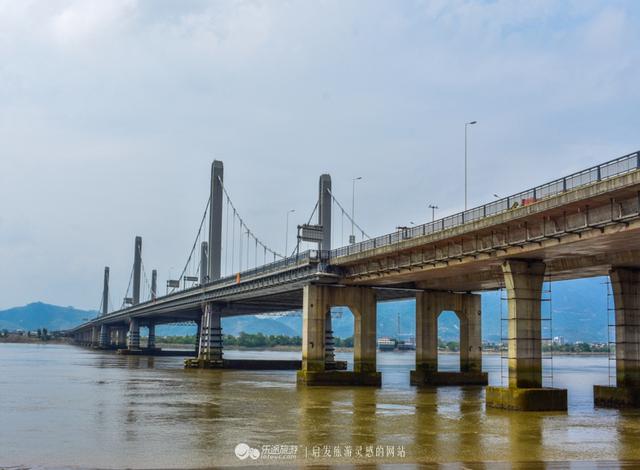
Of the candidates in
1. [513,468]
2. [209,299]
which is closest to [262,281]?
[209,299]

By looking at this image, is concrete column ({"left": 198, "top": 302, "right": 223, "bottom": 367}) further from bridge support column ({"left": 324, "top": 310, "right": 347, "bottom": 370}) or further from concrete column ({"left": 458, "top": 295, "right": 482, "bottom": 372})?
concrete column ({"left": 458, "top": 295, "right": 482, "bottom": 372})

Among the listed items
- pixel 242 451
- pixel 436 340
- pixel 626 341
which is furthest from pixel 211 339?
pixel 242 451

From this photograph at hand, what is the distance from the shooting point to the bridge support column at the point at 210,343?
117000mm

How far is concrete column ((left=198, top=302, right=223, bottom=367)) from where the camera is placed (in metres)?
119

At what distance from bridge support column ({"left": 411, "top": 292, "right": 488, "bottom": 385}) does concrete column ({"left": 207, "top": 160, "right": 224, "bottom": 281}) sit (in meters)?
55.9

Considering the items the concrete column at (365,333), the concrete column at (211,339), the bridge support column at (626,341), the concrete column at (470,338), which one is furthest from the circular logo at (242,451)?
the concrete column at (211,339)

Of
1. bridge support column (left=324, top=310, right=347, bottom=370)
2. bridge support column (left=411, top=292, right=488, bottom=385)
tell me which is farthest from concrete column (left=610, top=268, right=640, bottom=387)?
bridge support column (left=324, top=310, right=347, bottom=370)

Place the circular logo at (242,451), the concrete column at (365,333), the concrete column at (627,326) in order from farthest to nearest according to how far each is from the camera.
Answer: the concrete column at (365,333)
the concrete column at (627,326)
the circular logo at (242,451)

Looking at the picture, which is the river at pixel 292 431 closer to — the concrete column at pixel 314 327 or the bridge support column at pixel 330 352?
the concrete column at pixel 314 327

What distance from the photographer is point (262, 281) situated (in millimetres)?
96250

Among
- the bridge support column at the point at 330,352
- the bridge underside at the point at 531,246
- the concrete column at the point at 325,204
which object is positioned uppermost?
the concrete column at the point at 325,204

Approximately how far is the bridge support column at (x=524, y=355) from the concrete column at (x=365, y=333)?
2664 centimetres

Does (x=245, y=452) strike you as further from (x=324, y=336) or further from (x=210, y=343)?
(x=210, y=343)

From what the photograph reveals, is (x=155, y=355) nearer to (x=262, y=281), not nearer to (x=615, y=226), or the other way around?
(x=262, y=281)
